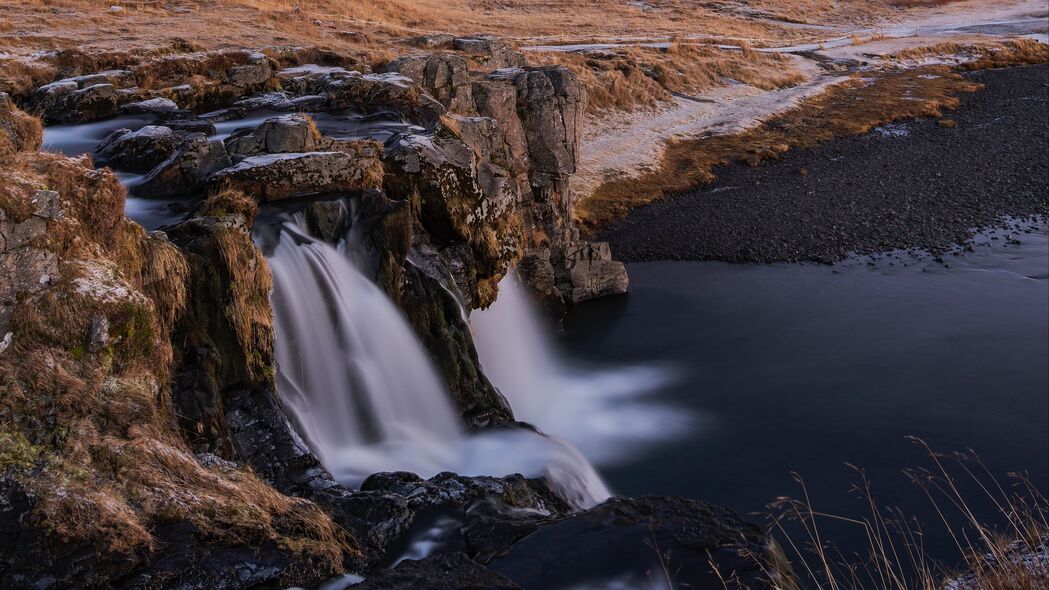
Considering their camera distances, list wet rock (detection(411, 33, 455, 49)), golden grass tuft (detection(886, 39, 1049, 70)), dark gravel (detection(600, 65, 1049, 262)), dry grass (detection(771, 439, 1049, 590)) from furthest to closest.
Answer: golden grass tuft (detection(886, 39, 1049, 70)), wet rock (detection(411, 33, 455, 49)), dark gravel (detection(600, 65, 1049, 262)), dry grass (detection(771, 439, 1049, 590))

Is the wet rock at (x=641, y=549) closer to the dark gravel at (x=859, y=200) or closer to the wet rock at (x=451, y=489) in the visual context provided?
the wet rock at (x=451, y=489)

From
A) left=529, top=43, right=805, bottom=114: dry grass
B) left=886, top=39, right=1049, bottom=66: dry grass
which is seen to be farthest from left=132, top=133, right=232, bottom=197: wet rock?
left=886, top=39, right=1049, bottom=66: dry grass

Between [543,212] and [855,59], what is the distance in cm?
4442

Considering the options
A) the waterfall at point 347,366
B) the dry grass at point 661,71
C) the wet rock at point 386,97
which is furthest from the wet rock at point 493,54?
the waterfall at point 347,366

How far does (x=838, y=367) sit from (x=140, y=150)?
51.4ft

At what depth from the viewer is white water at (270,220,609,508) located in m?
11.9

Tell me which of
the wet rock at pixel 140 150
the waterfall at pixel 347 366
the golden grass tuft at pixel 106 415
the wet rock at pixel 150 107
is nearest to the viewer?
the golden grass tuft at pixel 106 415

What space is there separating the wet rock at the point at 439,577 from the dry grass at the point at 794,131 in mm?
22268

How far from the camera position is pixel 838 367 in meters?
19.0

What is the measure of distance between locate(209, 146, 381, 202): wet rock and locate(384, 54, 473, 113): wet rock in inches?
239

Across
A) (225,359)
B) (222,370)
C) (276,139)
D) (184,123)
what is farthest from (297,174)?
(184,123)

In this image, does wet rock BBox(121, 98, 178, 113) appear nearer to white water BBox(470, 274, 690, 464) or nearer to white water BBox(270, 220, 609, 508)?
white water BBox(270, 220, 609, 508)

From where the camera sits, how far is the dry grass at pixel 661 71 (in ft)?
136

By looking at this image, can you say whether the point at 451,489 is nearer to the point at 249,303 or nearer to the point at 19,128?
the point at 249,303
